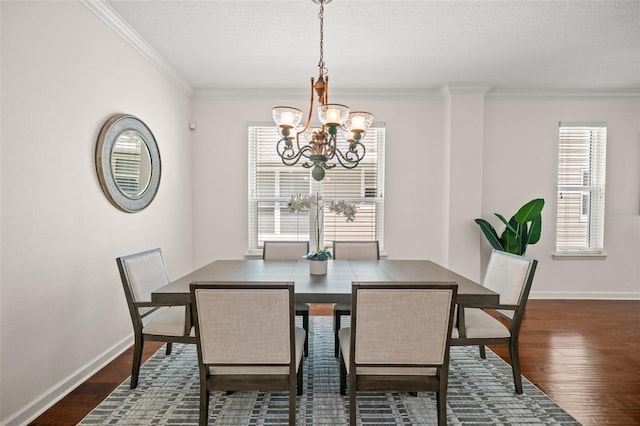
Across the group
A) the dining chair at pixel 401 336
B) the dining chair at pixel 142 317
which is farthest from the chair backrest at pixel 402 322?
the dining chair at pixel 142 317

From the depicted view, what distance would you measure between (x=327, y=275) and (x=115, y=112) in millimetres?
2144

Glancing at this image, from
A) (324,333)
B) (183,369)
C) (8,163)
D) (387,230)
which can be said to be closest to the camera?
(8,163)

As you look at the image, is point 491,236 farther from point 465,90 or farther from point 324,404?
point 324,404

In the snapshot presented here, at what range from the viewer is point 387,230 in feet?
14.5

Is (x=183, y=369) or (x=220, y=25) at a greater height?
(x=220, y=25)

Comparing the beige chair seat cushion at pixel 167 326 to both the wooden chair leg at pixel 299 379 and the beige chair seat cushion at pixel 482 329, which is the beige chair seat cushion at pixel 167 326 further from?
the beige chair seat cushion at pixel 482 329

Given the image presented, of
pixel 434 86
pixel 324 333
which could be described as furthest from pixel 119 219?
pixel 434 86

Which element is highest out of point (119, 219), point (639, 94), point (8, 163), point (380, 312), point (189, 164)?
point (639, 94)

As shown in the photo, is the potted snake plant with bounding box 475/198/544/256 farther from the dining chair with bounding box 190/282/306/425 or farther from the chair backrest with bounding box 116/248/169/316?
the chair backrest with bounding box 116/248/169/316

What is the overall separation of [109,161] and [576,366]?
3895 mm

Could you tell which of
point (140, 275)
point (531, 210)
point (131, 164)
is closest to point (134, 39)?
point (131, 164)

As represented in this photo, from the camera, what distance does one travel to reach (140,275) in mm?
2330

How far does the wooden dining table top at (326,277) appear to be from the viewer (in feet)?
6.32

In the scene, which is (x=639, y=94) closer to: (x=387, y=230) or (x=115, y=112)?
(x=387, y=230)
